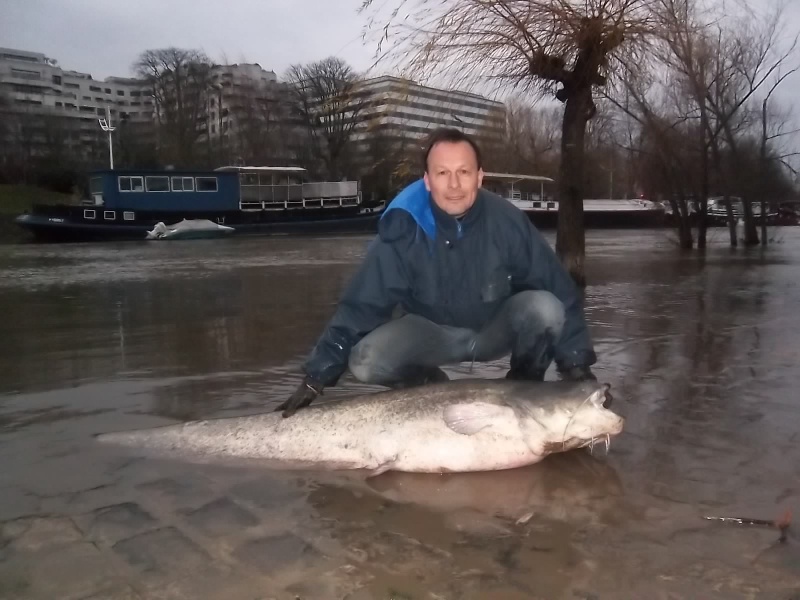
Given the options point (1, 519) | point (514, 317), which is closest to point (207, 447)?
point (1, 519)

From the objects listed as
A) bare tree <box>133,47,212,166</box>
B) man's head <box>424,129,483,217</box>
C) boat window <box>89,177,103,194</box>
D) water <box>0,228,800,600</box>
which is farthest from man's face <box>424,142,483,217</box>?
bare tree <box>133,47,212,166</box>

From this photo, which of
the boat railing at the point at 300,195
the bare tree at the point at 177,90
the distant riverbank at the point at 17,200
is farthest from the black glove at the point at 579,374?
the bare tree at the point at 177,90

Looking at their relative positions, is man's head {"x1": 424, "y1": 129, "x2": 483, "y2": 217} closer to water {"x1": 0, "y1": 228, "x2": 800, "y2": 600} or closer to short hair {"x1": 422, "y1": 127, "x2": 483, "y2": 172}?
short hair {"x1": 422, "y1": 127, "x2": 483, "y2": 172}

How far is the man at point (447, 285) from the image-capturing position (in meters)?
3.23

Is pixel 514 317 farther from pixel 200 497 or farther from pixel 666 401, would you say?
pixel 200 497

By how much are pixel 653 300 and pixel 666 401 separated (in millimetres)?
4770

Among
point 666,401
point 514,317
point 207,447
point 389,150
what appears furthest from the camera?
point 389,150

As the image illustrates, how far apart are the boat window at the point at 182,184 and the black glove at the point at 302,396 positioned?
30.0 m

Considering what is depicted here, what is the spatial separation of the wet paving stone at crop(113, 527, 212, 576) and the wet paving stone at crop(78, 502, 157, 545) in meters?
0.05

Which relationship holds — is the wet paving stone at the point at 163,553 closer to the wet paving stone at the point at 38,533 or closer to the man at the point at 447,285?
the wet paving stone at the point at 38,533

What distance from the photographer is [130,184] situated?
100.0 ft

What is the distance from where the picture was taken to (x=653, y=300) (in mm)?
8398

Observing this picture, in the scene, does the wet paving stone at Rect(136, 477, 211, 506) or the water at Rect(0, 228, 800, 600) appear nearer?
the water at Rect(0, 228, 800, 600)

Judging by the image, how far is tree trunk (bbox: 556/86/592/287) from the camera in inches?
363
